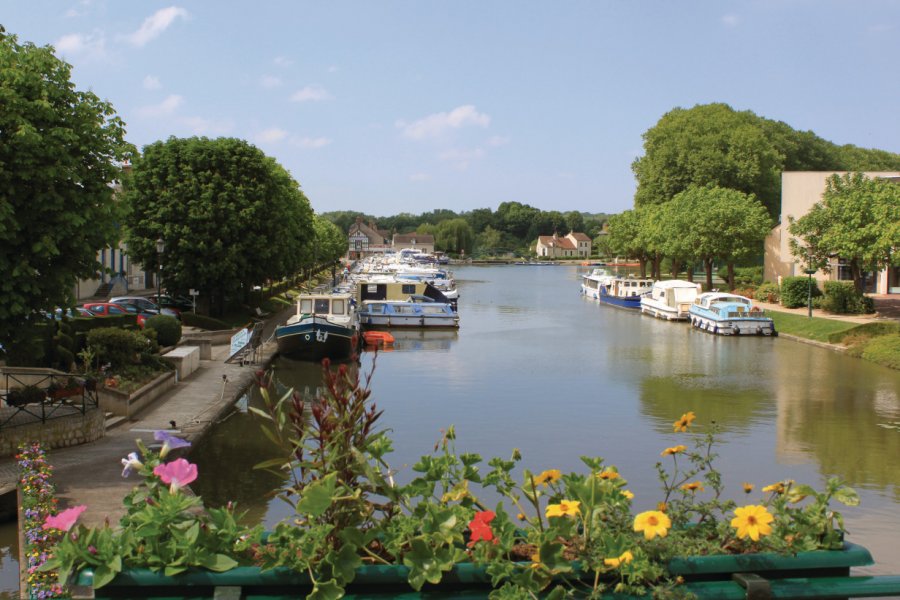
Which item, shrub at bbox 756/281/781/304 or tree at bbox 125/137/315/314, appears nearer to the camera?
tree at bbox 125/137/315/314

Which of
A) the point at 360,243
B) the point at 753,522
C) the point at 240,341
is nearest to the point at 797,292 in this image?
the point at 240,341

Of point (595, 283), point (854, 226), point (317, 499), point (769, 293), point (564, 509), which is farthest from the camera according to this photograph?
point (595, 283)

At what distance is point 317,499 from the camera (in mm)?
3752

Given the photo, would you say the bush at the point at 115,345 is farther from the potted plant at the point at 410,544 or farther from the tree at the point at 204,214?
the potted plant at the point at 410,544

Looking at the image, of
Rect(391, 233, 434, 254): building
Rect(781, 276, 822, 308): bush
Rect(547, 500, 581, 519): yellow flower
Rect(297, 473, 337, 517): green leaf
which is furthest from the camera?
Rect(391, 233, 434, 254): building

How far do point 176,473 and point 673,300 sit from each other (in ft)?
156

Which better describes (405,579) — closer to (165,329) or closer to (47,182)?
(47,182)

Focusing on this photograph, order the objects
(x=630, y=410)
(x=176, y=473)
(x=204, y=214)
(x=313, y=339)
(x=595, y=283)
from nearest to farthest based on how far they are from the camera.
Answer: (x=176, y=473)
(x=630, y=410)
(x=313, y=339)
(x=204, y=214)
(x=595, y=283)

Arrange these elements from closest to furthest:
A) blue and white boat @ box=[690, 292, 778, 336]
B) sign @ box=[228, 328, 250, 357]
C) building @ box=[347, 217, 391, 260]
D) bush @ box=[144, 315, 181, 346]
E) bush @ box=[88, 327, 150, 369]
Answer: bush @ box=[88, 327, 150, 369], bush @ box=[144, 315, 181, 346], sign @ box=[228, 328, 250, 357], blue and white boat @ box=[690, 292, 778, 336], building @ box=[347, 217, 391, 260]

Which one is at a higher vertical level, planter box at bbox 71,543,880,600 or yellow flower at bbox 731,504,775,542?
yellow flower at bbox 731,504,775,542

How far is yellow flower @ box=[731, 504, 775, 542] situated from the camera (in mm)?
3809

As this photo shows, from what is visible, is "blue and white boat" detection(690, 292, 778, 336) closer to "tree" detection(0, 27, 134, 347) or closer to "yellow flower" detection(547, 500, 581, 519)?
"tree" detection(0, 27, 134, 347)

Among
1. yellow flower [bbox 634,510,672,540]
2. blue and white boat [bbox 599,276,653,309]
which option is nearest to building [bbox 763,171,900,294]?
blue and white boat [bbox 599,276,653,309]

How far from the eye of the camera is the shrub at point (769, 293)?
50.0 meters
